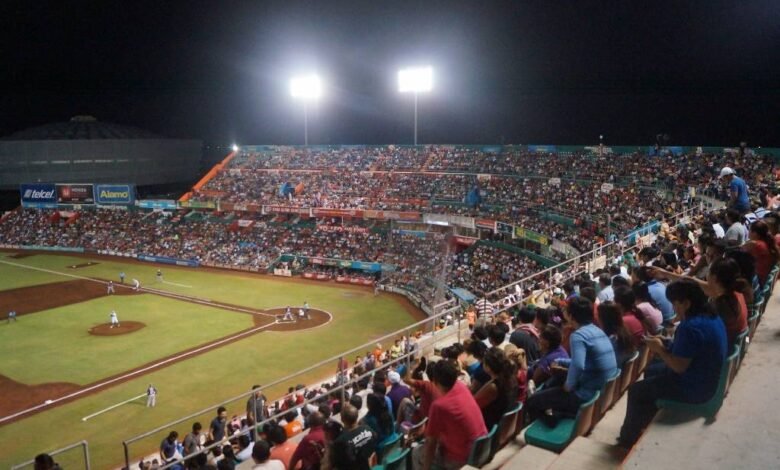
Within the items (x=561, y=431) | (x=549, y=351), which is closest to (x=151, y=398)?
(x=549, y=351)

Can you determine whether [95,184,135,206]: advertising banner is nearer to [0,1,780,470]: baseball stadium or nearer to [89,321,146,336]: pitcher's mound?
[0,1,780,470]: baseball stadium

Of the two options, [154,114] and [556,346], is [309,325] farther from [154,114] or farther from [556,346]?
[154,114]

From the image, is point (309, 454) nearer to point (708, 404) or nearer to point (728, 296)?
point (708, 404)

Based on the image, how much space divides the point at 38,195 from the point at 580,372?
6769 centimetres

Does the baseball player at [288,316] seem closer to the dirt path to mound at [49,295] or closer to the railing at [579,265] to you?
the railing at [579,265]

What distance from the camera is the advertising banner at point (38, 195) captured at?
58.4 m

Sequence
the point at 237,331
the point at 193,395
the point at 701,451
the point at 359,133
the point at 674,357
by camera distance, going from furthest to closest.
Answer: the point at 359,133 < the point at 237,331 < the point at 193,395 < the point at 674,357 < the point at 701,451

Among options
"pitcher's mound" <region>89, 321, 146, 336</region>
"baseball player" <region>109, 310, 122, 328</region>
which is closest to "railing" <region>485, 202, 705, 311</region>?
"pitcher's mound" <region>89, 321, 146, 336</region>

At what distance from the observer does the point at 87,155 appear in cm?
6675

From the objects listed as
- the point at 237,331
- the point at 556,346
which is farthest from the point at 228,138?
the point at 556,346

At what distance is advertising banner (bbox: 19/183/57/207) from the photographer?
5841cm

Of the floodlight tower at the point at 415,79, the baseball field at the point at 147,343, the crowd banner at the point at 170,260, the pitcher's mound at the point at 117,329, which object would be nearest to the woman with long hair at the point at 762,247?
the baseball field at the point at 147,343

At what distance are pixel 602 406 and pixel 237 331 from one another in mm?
25267

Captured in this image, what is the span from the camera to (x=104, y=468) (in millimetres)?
15414
